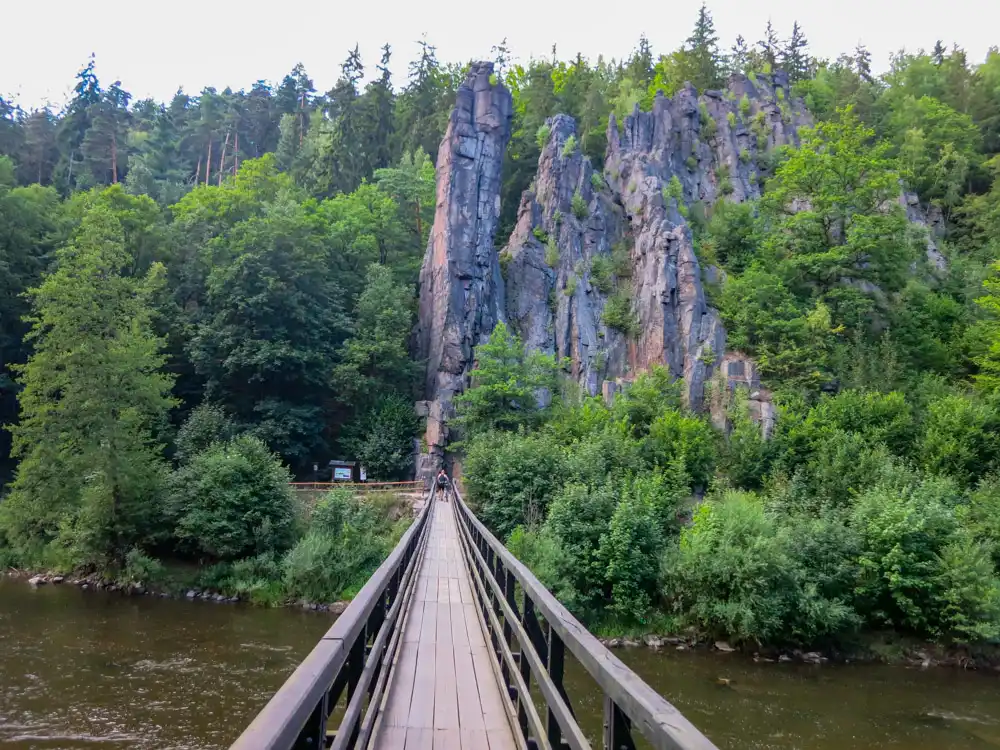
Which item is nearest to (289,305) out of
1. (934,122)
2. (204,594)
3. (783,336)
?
(204,594)

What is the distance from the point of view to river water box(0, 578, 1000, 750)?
13086mm

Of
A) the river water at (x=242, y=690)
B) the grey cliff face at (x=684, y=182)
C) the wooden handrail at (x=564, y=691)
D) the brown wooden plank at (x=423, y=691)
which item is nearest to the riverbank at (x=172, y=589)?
the river water at (x=242, y=690)

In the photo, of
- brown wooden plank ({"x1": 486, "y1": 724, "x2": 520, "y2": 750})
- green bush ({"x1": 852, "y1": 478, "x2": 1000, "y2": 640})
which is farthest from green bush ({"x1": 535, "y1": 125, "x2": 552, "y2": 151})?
brown wooden plank ({"x1": 486, "y1": 724, "x2": 520, "y2": 750})

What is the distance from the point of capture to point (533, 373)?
35938 millimetres

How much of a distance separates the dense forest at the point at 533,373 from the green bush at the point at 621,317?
400 mm

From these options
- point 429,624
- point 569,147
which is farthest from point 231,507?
point 569,147

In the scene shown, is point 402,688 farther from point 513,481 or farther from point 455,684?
point 513,481

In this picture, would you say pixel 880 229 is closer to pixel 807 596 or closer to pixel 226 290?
pixel 807 596

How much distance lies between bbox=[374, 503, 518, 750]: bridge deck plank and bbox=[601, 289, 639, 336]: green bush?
102 ft

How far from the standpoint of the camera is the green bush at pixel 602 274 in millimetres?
41219

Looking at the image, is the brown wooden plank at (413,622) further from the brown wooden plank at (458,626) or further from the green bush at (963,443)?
the green bush at (963,443)

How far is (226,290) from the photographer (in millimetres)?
38094

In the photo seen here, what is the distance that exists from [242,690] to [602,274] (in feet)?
107

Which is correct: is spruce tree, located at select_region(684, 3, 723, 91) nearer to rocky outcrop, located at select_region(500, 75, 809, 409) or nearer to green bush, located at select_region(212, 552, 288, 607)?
rocky outcrop, located at select_region(500, 75, 809, 409)
